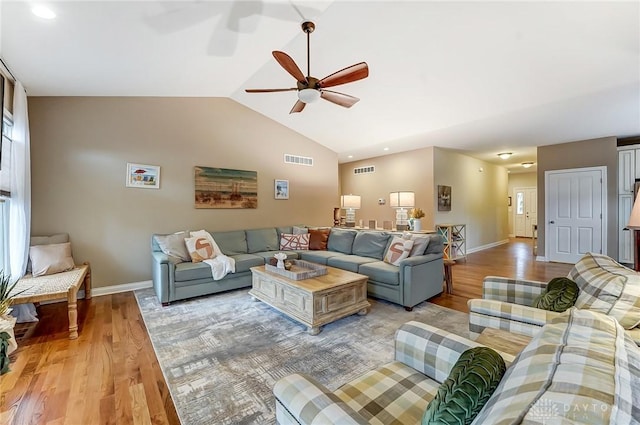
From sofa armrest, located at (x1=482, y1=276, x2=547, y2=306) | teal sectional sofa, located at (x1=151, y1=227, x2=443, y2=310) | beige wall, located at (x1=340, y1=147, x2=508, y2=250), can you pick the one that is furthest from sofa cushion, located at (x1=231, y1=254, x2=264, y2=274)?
beige wall, located at (x1=340, y1=147, x2=508, y2=250)

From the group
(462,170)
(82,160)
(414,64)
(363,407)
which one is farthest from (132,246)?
(462,170)

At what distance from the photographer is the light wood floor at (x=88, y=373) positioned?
5.58ft

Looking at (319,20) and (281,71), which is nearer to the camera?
(319,20)

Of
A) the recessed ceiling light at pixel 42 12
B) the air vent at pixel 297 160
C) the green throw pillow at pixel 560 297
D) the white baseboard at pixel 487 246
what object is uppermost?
the recessed ceiling light at pixel 42 12

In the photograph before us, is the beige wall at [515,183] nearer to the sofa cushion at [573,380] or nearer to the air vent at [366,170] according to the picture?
the air vent at [366,170]

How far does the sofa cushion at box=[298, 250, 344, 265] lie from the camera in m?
4.43

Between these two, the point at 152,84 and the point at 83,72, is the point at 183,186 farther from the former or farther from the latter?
the point at 83,72

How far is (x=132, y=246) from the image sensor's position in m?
4.24

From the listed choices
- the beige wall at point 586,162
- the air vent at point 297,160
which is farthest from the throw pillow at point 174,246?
the beige wall at point 586,162

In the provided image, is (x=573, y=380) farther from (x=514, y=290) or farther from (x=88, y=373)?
(x=88, y=373)

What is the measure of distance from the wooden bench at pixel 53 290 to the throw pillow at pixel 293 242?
9.44ft

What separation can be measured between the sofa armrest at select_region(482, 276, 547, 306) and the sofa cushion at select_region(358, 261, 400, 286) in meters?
1.16

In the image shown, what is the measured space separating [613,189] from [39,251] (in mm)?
9420

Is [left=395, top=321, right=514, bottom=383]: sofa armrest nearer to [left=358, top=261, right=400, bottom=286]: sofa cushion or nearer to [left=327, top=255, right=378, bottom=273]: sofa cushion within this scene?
[left=358, top=261, right=400, bottom=286]: sofa cushion
